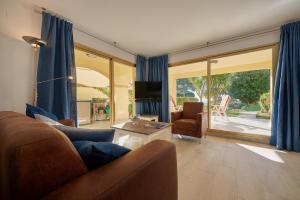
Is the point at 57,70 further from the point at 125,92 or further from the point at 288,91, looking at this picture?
the point at 288,91

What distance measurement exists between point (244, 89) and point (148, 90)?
2935 mm

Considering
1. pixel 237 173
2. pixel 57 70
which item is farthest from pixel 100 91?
pixel 237 173

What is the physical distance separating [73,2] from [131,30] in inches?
43.0

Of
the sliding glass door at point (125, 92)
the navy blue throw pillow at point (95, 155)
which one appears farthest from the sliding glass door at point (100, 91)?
the navy blue throw pillow at point (95, 155)

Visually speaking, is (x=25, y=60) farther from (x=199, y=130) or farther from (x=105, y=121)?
(x=199, y=130)

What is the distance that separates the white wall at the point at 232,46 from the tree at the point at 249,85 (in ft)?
4.77

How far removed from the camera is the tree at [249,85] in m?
3.97

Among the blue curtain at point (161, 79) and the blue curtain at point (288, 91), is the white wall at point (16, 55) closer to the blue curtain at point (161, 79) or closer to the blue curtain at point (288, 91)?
the blue curtain at point (161, 79)

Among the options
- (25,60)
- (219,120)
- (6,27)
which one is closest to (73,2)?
(6,27)

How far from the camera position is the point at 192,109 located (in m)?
3.34

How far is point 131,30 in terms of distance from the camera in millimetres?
2826

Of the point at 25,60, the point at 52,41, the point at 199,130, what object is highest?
the point at 52,41

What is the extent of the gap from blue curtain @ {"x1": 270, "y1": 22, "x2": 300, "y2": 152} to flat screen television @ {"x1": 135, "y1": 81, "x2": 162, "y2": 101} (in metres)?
2.62

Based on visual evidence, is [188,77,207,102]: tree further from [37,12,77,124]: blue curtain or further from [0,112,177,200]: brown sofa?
[0,112,177,200]: brown sofa
